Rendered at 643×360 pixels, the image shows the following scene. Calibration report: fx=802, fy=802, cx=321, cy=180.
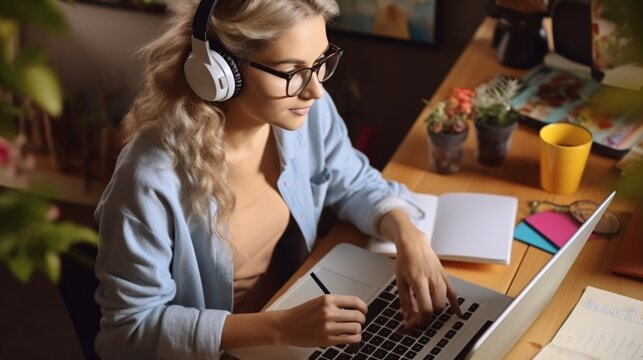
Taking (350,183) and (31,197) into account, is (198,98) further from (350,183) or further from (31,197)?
(31,197)

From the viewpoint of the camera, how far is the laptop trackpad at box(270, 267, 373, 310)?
4.22 feet

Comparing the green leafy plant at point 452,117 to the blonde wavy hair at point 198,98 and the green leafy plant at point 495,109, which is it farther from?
the blonde wavy hair at point 198,98

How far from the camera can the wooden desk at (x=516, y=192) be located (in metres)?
1.28

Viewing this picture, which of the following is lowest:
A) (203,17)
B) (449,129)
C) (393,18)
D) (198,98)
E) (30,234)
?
(393,18)

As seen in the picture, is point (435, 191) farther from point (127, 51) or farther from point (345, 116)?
point (127, 51)

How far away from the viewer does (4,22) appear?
360 millimetres

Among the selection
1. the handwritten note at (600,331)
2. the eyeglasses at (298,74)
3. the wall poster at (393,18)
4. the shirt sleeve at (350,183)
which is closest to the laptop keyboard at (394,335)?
the handwritten note at (600,331)

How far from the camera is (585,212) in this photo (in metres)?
1.47

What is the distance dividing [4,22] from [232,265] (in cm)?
103

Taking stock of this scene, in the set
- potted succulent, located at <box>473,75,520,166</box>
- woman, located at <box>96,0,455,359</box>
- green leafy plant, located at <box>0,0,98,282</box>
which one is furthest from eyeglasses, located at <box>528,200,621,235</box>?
green leafy plant, located at <box>0,0,98,282</box>

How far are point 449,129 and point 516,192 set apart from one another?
177 millimetres

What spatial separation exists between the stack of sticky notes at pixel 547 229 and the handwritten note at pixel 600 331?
13 centimetres

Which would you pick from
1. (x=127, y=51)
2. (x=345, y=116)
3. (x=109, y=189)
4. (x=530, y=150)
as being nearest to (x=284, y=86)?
(x=109, y=189)

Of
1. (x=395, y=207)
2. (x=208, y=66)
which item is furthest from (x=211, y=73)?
(x=395, y=207)
